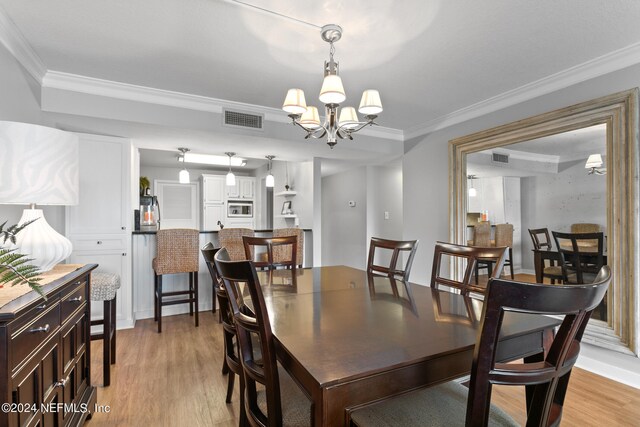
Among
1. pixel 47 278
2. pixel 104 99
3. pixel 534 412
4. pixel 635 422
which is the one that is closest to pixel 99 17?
pixel 104 99

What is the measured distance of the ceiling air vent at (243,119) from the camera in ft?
10.6

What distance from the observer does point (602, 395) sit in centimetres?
212

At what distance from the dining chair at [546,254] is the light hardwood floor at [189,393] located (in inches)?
29.9

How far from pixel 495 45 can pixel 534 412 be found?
228 centimetres

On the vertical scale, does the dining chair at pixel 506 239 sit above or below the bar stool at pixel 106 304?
above

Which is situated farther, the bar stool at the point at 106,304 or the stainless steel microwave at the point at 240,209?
the stainless steel microwave at the point at 240,209

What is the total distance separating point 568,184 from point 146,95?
3830 millimetres

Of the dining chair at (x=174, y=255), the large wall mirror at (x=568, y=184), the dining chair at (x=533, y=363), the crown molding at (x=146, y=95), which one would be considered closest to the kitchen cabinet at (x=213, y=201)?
the dining chair at (x=174, y=255)

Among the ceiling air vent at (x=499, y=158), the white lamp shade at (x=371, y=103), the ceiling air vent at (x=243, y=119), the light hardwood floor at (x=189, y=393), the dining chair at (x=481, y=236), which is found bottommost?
the light hardwood floor at (x=189, y=393)

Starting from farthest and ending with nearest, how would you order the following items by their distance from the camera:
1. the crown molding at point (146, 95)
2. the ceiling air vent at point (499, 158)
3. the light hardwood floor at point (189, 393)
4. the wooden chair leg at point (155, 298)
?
the wooden chair leg at point (155, 298)
the ceiling air vent at point (499, 158)
the crown molding at point (146, 95)
the light hardwood floor at point (189, 393)

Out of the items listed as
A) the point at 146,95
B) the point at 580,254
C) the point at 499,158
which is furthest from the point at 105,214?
the point at 580,254

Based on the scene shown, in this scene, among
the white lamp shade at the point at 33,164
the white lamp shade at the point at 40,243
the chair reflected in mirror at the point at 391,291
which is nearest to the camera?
the white lamp shade at the point at 33,164

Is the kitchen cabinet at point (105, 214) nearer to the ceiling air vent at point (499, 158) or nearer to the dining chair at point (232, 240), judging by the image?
the dining chair at point (232, 240)

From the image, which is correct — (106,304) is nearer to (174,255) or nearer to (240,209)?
(174,255)
